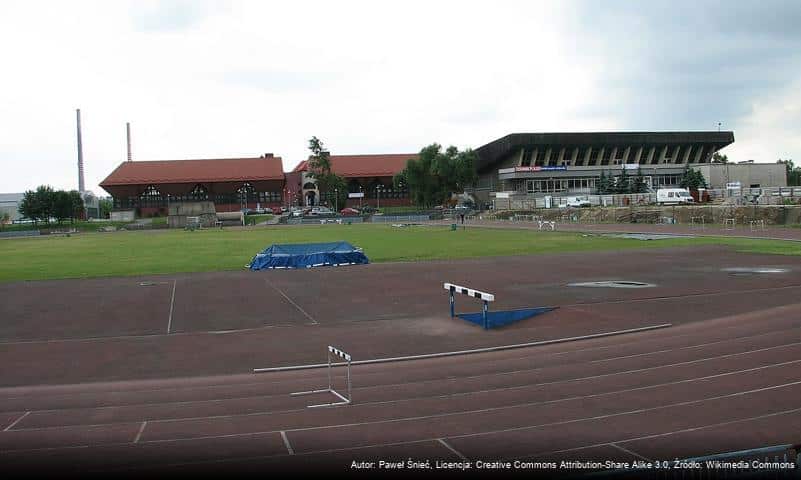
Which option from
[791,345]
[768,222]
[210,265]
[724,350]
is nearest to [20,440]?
[724,350]

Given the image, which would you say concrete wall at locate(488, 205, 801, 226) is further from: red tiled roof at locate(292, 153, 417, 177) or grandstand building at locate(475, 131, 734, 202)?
red tiled roof at locate(292, 153, 417, 177)

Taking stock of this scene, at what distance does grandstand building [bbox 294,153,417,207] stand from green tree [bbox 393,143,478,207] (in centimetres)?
1583

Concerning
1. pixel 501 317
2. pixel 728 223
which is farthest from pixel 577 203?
pixel 501 317

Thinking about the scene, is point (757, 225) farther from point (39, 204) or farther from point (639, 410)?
point (39, 204)

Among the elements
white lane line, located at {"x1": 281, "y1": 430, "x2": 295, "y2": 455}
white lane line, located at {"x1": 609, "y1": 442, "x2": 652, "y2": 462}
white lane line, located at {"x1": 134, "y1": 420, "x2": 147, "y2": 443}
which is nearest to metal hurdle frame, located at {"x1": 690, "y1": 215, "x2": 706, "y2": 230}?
white lane line, located at {"x1": 609, "y1": 442, "x2": 652, "y2": 462}

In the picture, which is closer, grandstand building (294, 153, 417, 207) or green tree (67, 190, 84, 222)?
green tree (67, 190, 84, 222)

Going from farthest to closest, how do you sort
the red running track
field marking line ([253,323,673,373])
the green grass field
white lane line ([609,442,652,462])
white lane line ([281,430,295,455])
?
the green grass field
field marking line ([253,323,673,373])
white lane line ([281,430,295,455])
the red running track
white lane line ([609,442,652,462])

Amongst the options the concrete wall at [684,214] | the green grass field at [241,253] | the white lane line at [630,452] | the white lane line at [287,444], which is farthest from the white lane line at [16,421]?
the concrete wall at [684,214]

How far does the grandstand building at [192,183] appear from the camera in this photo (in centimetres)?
14638

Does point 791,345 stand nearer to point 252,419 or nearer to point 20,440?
point 252,419

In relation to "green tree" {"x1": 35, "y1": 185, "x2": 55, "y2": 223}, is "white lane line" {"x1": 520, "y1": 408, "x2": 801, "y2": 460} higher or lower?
lower

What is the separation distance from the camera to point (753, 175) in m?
118

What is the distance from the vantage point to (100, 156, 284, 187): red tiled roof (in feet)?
479

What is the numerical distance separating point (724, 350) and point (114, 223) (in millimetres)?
129270
